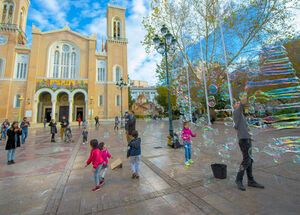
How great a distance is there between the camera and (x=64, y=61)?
3142 centimetres

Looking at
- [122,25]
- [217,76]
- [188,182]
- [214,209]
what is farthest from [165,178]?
[122,25]

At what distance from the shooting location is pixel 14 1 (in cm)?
3045

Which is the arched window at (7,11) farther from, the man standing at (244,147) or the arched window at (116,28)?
the man standing at (244,147)

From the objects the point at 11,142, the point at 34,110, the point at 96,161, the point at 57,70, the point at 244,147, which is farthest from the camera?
the point at 57,70

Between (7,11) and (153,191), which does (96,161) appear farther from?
(7,11)

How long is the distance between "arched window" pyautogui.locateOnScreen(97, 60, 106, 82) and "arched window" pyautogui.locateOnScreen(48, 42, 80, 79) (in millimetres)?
4358

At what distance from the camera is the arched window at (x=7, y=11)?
2942cm

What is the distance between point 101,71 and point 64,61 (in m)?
8.11

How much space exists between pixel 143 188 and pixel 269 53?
5.05 m

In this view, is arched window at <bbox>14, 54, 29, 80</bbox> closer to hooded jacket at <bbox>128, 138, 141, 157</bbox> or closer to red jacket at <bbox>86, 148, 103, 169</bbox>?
red jacket at <bbox>86, 148, 103, 169</bbox>

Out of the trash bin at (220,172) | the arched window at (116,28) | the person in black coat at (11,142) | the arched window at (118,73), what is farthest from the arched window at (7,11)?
the trash bin at (220,172)

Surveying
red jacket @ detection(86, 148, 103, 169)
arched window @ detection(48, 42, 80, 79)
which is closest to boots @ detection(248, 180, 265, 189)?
red jacket @ detection(86, 148, 103, 169)

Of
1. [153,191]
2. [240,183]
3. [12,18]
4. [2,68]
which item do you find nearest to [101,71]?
[2,68]

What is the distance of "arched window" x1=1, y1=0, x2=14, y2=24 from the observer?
29.4 metres
